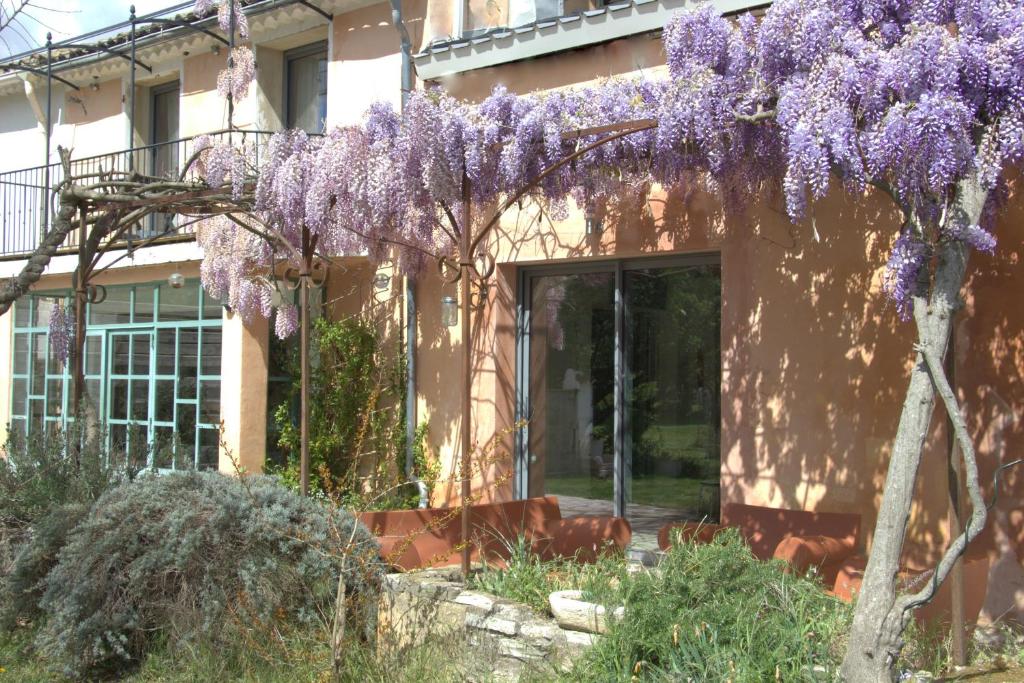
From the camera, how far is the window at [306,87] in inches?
424

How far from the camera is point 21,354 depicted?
13656mm

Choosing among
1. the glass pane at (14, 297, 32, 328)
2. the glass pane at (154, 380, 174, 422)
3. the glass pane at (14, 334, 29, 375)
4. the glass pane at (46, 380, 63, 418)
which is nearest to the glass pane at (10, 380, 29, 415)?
the glass pane at (14, 334, 29, 375)

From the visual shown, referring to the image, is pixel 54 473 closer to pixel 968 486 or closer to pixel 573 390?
pixel 573 390

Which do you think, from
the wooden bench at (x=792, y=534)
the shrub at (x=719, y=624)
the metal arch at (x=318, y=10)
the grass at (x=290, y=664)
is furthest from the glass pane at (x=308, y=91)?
the shrub at (x=719, y=624)

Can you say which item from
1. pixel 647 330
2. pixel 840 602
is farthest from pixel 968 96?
pixel 647 330

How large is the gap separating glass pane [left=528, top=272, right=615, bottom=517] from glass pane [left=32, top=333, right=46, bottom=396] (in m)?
7.84

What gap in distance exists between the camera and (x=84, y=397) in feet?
25.9

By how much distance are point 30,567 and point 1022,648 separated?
5.64 meters

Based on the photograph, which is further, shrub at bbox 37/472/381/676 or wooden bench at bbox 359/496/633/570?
wooden bench at bbox 359/496/633/570

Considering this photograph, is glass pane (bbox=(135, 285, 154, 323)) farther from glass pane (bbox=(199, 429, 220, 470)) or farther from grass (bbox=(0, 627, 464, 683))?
grass (bbox=(0, 627, 464, 683))

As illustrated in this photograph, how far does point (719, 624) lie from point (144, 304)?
8632 millimetres

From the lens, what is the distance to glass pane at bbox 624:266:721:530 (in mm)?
7500

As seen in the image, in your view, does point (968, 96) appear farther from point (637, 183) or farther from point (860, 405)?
point (637, 183)

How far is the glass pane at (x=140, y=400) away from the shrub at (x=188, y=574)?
551cm
